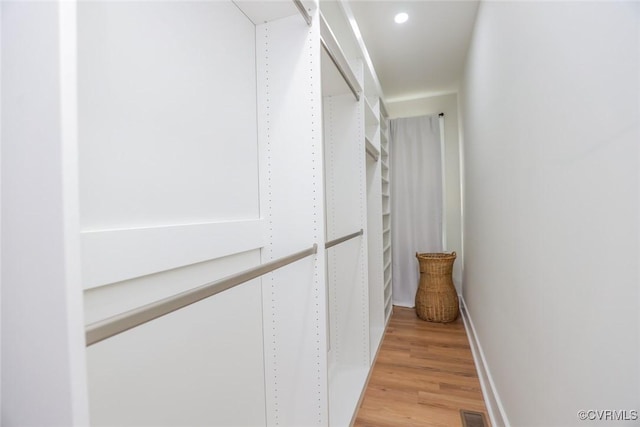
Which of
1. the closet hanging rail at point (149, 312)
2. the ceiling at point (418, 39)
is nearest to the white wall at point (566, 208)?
the ceiling at point (418, 39)

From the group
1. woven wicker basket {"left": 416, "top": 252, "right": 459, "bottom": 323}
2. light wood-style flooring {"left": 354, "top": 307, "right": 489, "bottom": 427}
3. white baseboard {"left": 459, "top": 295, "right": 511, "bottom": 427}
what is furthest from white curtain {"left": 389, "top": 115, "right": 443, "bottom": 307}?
white baseboard {"left": 459, "top": 295, "right": 511, "bottom": 427}

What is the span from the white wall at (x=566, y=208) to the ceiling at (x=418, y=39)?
2.22ft

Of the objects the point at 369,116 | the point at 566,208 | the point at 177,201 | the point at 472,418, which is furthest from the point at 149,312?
the point at 369,116

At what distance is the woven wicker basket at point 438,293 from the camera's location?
9.96 ft

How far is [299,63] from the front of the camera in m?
1.09

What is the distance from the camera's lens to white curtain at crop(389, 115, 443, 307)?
3.65 metres

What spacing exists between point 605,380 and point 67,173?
1.05 meters

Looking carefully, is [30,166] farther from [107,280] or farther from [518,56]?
[518,56]

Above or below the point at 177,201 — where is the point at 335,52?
above

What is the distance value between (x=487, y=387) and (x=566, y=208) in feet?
4.81

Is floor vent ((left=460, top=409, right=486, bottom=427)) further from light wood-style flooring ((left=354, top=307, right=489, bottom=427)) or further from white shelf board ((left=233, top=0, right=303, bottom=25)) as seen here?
white shelf board ((left=233, top=0, right=303, bottom=25))

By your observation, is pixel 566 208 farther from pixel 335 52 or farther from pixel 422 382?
pixel 422 382

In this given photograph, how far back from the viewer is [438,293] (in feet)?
10.0

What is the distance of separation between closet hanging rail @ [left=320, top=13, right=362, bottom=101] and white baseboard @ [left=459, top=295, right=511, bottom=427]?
1.87 m
